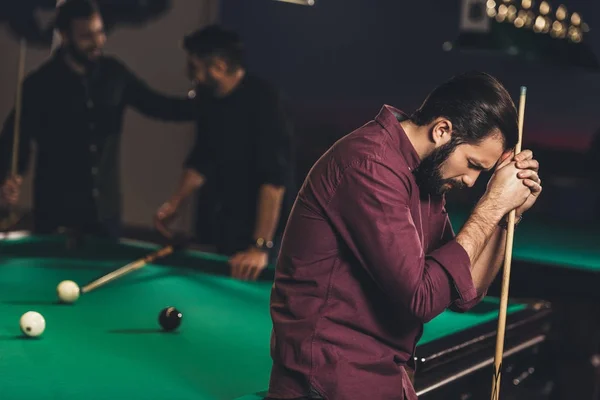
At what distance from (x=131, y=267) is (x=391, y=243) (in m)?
1.88

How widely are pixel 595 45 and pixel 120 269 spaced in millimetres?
3231

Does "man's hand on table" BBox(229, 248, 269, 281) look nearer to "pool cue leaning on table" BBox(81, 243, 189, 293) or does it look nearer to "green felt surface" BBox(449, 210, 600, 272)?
"pool cue leaning on table" BBox(81, 243, 189, 293)

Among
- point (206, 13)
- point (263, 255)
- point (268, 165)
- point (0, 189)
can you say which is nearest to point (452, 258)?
point (263, 255)

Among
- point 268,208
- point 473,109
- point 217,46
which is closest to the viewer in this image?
point 473,109

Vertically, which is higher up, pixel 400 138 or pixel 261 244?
pixel 400 138

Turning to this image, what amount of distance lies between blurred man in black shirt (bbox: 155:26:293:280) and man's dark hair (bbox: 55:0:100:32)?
70 centimetres

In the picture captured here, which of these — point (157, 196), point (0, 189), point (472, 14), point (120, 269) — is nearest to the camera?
point (120, 269)

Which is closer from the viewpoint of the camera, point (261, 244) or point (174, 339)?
point (174, 339)

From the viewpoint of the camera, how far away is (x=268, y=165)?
13.0 ft

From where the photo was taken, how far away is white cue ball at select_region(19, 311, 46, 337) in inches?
99.3

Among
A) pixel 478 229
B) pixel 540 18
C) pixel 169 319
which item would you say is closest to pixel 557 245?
pixel 540 18

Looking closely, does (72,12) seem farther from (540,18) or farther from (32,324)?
(32,324)

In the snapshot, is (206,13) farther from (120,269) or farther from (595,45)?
(120,269)

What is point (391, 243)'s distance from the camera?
178cm
